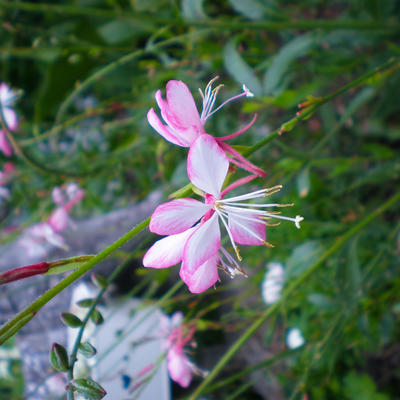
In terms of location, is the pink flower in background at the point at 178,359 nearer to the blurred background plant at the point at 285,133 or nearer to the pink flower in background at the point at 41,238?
the blurred background plant at the point at 285,133

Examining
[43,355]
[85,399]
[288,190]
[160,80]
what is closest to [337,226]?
[288,190]

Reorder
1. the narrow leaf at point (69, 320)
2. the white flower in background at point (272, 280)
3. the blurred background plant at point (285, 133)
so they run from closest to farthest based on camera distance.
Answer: the narrow leaf at point (69, 320) < the blurred background plant at point (285, 133) < the white flower in background at point (272, 280)

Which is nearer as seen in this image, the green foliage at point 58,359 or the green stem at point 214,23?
the green foliage at point 58,359

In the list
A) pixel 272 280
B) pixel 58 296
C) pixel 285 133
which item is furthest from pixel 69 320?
pixel 58 296

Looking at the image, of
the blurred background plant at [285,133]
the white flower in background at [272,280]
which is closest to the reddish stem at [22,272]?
the blurred background plant at [285,133]

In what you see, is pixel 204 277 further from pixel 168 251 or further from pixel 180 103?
pixel 180 103
